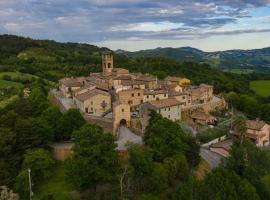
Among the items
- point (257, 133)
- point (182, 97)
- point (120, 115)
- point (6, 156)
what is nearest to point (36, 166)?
point (6, 156)

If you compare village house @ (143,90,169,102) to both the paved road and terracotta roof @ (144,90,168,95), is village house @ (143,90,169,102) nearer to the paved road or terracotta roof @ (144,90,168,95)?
terracotta roof @ (144,90,168,95)

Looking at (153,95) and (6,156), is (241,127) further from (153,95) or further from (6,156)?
(6,156)

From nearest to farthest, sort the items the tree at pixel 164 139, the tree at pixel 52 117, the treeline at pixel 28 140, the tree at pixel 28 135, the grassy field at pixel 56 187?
1. the grassy field at pixel 56 187
2. the treeline at pixel 28 140
3. the tree at pixel 164 139
4. the tree at pixel 28 135
5. the tree at pixel 52 117

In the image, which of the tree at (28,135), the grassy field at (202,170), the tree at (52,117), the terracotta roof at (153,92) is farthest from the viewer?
the terracotta roof at (153,92)

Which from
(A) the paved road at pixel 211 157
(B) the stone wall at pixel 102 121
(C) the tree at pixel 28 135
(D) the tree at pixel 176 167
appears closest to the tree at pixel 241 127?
(A) the paved road at pixel 211 157

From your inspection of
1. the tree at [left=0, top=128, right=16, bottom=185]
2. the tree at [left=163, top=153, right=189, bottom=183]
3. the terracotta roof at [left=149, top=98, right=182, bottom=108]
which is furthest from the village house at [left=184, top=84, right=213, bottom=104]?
the tree at [left=0, top=128, right=16, bottom=185]

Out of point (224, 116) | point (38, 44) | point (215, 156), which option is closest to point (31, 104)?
point (215, 156)

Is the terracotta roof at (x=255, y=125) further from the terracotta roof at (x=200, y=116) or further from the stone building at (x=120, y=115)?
the stone building at (x=120, y=115)

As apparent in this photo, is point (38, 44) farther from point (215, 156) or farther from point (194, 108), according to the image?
point (215, 156)
